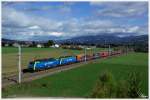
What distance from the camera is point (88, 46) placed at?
4019 cm

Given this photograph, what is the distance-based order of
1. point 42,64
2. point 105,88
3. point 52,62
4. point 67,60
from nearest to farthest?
point 105,88 < point 42,64 < point 52,62 < point 67,60

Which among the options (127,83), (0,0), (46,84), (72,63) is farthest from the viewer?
(72,63)

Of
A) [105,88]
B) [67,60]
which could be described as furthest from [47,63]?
[105,88]

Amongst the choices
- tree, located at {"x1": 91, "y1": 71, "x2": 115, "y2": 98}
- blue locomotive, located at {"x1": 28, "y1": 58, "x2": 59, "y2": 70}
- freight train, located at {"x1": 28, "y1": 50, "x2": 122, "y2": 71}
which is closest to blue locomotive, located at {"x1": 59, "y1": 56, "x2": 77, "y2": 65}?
freight train, located at {"x1": 28, "y1": 50, "x2": 122, "y2": 71}

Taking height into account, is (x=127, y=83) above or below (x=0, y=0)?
below

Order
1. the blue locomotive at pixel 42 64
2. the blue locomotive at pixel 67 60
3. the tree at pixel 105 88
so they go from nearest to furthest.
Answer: the tree at pixel 105 88, the blue locomotive at pixel 42 64, the blue locomotive at pixel 67 60

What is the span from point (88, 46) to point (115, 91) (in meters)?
30.4

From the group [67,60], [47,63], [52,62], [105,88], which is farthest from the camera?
[67,60]

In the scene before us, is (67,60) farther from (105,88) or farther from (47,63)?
(105,88)

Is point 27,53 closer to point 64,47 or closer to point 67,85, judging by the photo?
point 64,47

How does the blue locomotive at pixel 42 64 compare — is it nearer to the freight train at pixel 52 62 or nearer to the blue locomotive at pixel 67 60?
the freight train at pixel 52 62

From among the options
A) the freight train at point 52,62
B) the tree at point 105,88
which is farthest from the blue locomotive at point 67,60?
the tree at point 105,88

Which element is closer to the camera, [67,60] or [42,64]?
[42,64]

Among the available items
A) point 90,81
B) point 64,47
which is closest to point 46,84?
point 90,81
